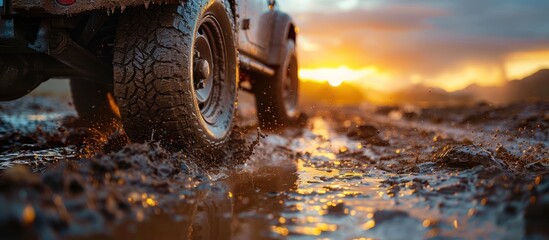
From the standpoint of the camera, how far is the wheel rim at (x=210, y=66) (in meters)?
3.35

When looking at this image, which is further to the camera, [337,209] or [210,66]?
[210,66]

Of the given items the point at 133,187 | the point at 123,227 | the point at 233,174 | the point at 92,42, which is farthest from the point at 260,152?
the point at 123,227

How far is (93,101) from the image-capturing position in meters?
5.53

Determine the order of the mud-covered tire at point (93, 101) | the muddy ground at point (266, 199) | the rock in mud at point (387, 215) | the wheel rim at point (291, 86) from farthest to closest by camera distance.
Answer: the wheel rim at point (291, 86) < the mud-covered tire at point (93, 101) < the rock in mud at point (387, 215) < the muddy ground at point (266, 199)

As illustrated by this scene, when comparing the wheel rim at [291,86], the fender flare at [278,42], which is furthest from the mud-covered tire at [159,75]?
the wheel rim at [291,86]

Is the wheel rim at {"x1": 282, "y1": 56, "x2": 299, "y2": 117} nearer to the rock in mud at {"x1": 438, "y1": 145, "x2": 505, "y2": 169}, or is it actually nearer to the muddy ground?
the muddy ground

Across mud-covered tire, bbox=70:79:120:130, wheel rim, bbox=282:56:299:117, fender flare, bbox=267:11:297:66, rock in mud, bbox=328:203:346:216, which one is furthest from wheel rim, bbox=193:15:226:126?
wheel rim, bbox=282:56:299:117

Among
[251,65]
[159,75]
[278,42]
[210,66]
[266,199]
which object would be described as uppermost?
[278,42]

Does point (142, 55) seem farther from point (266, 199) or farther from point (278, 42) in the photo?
point (278, 42)

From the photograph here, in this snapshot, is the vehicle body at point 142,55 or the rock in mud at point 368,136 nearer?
the vehicle body at point 142,55

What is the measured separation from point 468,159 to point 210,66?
1.88 metres

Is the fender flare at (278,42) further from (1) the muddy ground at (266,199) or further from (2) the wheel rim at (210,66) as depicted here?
(1) the muddy ground at (266,199)

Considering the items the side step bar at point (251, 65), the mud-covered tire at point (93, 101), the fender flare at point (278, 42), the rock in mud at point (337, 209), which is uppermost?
the fender flare at point (278, 42)

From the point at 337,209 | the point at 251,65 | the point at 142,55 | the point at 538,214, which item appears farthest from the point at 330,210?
the point at 251,65
